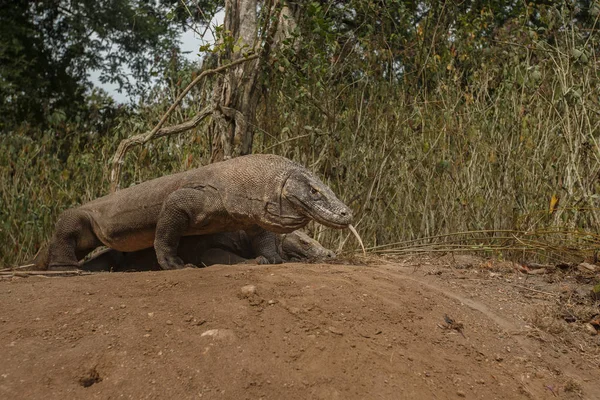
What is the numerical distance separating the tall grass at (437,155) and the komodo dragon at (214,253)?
476mm

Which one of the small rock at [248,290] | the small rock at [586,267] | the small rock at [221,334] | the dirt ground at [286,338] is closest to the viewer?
the dirt ground at [286,338]

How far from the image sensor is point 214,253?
5.17 metres

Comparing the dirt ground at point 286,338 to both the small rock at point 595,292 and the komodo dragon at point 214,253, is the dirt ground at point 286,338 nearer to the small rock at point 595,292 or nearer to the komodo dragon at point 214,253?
the small rock at point 595,292

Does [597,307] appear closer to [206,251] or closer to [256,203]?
[256,203]

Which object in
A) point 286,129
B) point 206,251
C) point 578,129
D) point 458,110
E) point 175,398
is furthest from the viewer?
point 458,110

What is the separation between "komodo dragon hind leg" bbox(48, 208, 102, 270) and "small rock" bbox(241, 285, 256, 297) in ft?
7.05

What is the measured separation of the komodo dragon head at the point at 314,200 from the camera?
432 cm

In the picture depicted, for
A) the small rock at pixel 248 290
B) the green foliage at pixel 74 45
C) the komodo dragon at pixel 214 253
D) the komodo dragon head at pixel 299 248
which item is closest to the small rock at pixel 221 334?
the small rock at pixel 248 290

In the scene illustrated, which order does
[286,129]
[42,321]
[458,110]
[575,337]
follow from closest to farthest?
[42,321] < [575,337] < [286,129] < [458,110]

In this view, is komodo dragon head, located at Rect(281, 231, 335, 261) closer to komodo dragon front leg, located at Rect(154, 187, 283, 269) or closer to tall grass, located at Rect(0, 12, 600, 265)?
tall grass, located at Rect(0, 12, 600, 265)

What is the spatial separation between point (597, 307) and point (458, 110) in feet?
9.32

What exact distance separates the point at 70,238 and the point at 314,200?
204cm

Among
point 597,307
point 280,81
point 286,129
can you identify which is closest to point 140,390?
point 597,307

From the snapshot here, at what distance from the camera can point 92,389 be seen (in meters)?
2.96
